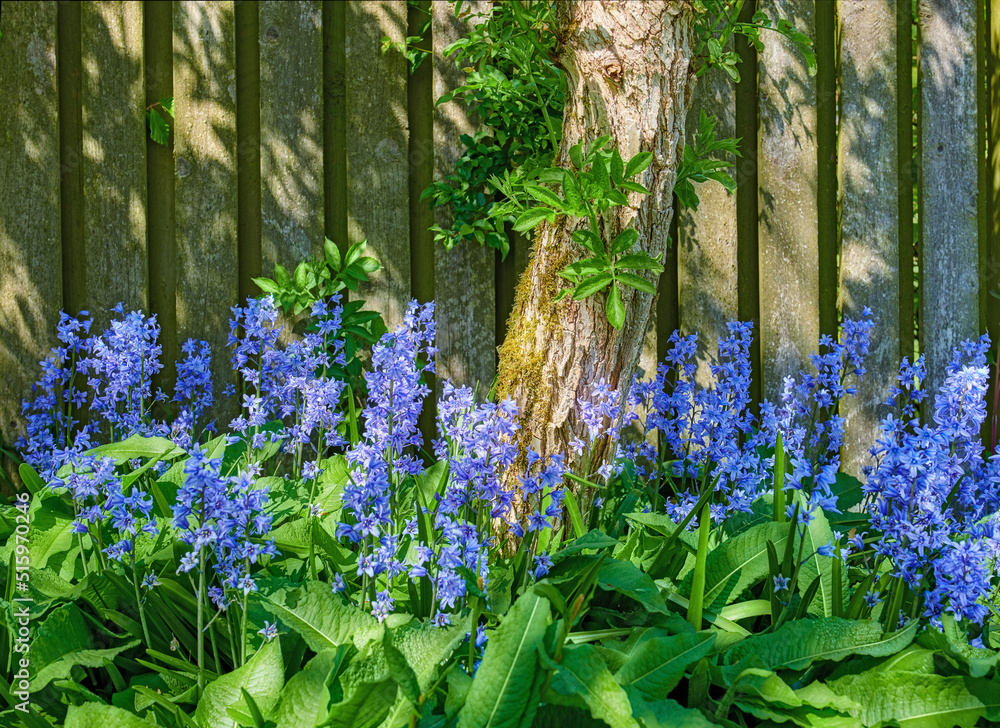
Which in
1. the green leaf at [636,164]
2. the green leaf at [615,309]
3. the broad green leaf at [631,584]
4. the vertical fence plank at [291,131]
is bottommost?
the broad green leaf at [631,584]

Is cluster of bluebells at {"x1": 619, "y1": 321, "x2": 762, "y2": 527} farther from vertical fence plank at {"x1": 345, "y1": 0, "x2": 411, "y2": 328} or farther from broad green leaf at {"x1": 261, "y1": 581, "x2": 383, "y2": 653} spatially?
vertical fence plank at {"x1": 345, "y1": 0, "x2": 411, "y2": 328}

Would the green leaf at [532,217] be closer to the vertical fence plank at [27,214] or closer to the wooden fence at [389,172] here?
the wooden fence at [389,172]

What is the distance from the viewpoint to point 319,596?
167 centimetres

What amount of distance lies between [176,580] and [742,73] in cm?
279

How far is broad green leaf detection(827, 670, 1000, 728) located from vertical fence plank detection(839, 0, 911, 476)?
5.61ft

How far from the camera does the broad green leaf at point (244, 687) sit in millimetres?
1549

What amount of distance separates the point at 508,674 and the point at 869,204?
2628mm

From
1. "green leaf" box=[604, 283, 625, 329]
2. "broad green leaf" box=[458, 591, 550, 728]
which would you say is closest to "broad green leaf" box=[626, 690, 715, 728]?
"broad green leaf" box=[458, 591, 550, 728]

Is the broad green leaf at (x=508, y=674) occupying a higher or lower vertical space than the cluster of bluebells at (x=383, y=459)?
lower

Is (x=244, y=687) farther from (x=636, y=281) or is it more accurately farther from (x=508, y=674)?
(x=636, y=281)

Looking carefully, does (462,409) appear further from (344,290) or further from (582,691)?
(344,290)

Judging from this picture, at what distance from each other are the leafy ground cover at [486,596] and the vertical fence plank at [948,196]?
1.04 m

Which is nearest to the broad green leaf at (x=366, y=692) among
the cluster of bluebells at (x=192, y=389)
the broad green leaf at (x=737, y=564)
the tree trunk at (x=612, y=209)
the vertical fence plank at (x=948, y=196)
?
the broad green leaf at (x=737, y=564)

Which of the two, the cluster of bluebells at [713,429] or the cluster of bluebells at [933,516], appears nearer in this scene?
the cluster of bluebells at [933,516]
